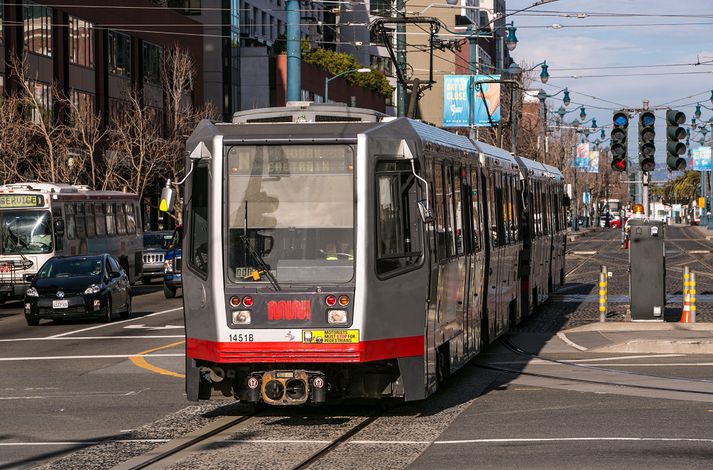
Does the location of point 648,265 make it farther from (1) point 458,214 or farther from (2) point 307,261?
(2) point 307,261

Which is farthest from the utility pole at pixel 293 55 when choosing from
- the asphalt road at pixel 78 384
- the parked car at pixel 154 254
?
the asphalt road at pixel 78 384

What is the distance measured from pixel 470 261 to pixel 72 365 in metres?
6.67

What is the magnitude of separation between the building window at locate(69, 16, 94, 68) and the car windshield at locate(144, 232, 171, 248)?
12.3m

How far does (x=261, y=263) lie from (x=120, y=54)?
190 ft

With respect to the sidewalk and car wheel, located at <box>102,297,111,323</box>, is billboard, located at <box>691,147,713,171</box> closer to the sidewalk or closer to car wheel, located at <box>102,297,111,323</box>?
car wheel, located at <box>102,297,111,323</box>

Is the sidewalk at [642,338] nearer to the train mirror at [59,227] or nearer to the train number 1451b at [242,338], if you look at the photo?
the train number 1451b at [242,338]

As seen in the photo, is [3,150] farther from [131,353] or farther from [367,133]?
[367,133]

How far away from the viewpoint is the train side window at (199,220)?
14.4m

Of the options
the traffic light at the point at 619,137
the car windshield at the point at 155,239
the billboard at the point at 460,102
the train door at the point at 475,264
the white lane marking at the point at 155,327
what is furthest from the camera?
the billboard at the point at 460,102

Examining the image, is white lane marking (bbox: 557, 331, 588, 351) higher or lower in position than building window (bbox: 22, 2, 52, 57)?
lower

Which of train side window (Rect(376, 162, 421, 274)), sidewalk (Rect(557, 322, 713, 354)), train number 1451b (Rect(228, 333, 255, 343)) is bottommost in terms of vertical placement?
sidewalk (Rect(557, 322, 713, 354))

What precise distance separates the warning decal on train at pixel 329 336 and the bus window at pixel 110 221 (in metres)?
32.0

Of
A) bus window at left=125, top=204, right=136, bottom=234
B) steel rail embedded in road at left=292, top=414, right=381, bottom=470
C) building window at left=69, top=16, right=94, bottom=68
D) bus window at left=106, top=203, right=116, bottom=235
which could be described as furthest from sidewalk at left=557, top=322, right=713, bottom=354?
building window at left=69, top=16, right=94, bottom=68

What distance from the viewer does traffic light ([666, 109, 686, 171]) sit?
26281mm
